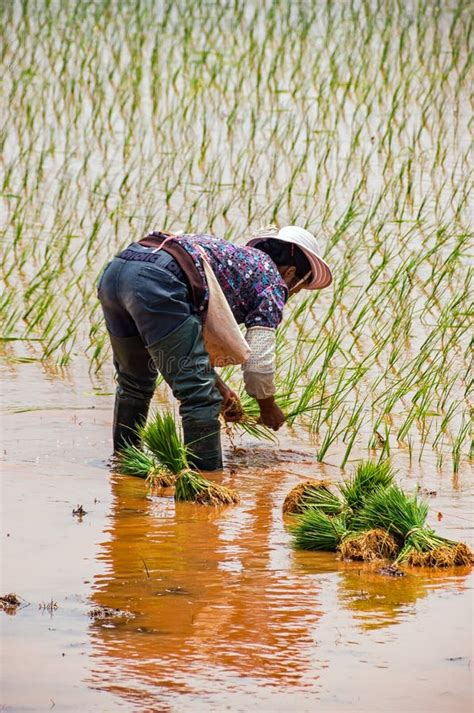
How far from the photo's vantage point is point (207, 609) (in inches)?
117

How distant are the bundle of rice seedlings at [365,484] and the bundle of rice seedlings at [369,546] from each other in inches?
6.7

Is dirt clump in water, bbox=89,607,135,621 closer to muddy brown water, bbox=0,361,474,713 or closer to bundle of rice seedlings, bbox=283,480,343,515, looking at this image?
muddy brown water, bbox=0,361,474,713

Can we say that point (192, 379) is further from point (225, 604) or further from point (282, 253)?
point (225, 604)

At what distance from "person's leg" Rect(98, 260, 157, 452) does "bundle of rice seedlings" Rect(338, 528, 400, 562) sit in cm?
103

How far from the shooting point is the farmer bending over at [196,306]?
3982mm

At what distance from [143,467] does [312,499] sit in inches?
23.7

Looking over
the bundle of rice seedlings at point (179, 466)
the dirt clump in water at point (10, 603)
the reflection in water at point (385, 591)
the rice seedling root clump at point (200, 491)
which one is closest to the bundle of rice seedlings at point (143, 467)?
the bundle of rice seedlings at point (179, 466)

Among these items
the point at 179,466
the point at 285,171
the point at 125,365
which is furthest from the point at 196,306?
the point at 285,171

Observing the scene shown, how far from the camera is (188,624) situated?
9.46ft

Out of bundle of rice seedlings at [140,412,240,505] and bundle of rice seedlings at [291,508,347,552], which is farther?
bundle of rice seedlings at [140,412,240,505]

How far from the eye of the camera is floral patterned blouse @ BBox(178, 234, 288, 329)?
405cm

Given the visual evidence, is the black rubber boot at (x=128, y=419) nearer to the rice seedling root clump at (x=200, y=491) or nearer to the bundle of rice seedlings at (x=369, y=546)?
the rice seedling root clump at (x=200, y=491)

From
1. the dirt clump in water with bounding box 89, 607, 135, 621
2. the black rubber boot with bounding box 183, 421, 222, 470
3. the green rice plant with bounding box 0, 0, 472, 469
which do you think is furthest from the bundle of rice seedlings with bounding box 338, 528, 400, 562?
the green rice plant with bounding box 0, 0, 472, 469

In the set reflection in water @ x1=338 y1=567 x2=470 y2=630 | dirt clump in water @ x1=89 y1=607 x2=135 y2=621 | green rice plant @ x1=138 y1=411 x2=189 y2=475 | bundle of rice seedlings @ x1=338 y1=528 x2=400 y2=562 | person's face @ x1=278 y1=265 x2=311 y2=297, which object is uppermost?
person's face @ x1=278 y1=265 x2=311 y2=297
